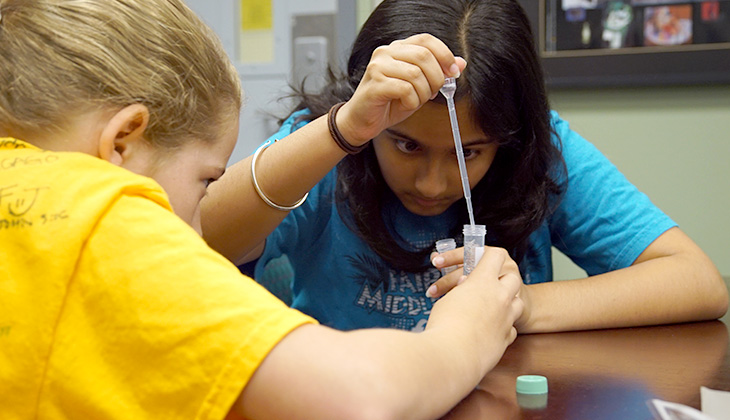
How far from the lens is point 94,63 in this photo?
2.16ft

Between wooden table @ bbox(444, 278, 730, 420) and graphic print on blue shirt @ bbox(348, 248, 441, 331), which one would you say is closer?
wooden table @ bbox(444, 278, 730, 420)

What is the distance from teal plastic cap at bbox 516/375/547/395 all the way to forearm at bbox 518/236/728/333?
29 cm

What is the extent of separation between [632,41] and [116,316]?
1717 millimetres

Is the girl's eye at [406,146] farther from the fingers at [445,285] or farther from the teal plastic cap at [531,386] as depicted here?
the teal plastic cap at [531,386]

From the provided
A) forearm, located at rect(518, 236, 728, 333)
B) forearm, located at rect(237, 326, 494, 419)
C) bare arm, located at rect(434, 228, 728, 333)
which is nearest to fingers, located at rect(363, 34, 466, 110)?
bare arm, located at rect(434, 228, 728, 333)

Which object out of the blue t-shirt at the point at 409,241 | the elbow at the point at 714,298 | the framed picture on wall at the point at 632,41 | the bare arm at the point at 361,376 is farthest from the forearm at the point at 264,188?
the framed picture on wall at the point at 632,41

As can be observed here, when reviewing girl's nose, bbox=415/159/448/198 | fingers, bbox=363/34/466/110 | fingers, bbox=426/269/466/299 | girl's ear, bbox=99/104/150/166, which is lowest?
fingers, bbox=426/269/466/299

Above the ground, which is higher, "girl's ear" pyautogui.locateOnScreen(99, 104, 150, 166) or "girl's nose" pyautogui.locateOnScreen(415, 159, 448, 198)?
"girl's ear" pyautogui.locateOnScreen(99, 104, 150, 166)

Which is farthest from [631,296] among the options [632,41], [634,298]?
[632,41]

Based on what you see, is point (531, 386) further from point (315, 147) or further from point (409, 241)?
point (409, 241)

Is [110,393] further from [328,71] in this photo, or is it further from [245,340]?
[328,71]

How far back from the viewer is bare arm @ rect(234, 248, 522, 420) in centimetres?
52

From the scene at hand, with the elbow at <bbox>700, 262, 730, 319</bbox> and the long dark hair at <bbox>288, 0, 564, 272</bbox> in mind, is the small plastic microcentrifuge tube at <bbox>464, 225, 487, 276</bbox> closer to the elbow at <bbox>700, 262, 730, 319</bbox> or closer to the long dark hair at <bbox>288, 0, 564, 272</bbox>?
the long dark hair at <bbox>288, 0, 564, 272</bbox>

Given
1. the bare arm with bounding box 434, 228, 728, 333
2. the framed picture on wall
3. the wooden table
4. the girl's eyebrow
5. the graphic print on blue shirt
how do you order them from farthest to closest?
the framed picture on wall
the graphic print on blue shirt
the girl's eyebrow
the bare arm with bounding box 434, 228, 728, 333
the wooden table
